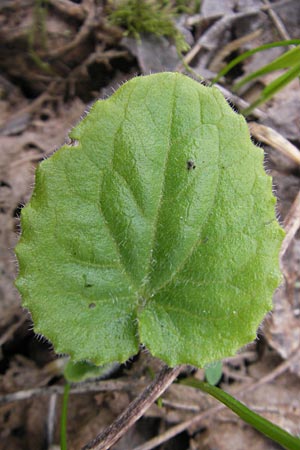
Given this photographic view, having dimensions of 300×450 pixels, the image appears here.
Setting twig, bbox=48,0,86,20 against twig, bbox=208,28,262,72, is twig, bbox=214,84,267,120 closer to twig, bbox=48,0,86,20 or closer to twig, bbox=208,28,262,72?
twig, bbox=208,28,262,72

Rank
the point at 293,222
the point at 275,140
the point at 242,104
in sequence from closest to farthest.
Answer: the point at 293,222 < the point at 275,140 < the point at 242,104

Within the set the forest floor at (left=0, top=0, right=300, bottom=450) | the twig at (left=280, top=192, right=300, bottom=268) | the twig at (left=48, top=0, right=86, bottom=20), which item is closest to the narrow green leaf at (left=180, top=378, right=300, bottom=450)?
the forest floor at (left=0, top=0, right=300, bottom=450)

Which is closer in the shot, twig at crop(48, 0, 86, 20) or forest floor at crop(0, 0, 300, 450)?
forest floor at crop(0, 0, 300, 450)

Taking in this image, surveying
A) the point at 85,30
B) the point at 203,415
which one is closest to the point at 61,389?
the point at 203,415

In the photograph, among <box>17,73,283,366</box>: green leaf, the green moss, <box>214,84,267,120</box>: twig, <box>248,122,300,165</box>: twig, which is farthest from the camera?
the green moss

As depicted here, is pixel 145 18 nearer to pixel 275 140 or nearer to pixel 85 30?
pixel 85 30

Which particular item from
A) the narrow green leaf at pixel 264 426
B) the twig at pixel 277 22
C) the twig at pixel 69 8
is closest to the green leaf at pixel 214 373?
the narrow green leaf at pixel 264 426

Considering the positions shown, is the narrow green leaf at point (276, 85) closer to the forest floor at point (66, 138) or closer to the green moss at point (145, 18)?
the forest floor at point (66, 138)
